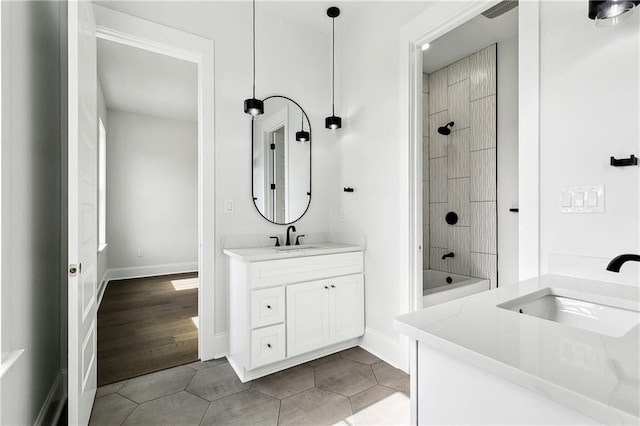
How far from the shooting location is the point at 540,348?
A: 619 mm

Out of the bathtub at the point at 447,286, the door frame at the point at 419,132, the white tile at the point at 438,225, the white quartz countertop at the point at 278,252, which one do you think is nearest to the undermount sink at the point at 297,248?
the white quartz countertop at the point at 278,252

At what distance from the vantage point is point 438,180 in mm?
3529

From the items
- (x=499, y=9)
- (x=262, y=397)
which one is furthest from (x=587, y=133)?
(x=262, y=397)

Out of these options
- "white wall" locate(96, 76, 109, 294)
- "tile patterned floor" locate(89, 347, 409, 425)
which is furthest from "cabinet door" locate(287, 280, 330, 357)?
"white wall" locate(96, 76, 109, 294)

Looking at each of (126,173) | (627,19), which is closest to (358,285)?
(627,19)

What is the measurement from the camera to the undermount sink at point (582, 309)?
3.11 ft

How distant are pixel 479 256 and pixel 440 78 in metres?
1.95

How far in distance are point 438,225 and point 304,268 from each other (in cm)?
194

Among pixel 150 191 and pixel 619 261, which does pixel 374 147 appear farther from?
pixel 150 191

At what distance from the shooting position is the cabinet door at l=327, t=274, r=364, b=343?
2434mm

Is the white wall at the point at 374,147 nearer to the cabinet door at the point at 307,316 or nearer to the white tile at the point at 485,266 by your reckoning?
the cabinet door at the point at 307,316

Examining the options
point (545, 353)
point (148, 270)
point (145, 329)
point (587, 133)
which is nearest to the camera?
point (545, 353)

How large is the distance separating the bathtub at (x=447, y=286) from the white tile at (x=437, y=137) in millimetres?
1313

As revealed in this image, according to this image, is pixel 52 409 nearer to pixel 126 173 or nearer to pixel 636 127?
pixel 636 127
